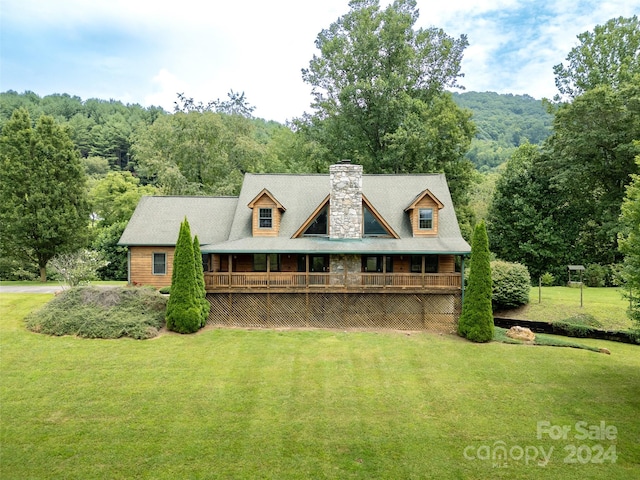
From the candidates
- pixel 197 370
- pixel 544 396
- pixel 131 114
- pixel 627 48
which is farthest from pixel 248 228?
pixel 131 114

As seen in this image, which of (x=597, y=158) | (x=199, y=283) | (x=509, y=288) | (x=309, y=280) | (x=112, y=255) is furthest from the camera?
(x=112, y=255)

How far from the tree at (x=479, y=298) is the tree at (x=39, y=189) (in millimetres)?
23008

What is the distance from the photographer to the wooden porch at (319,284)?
748 inches

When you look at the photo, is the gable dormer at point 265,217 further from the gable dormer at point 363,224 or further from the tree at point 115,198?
the tree at point 115,198

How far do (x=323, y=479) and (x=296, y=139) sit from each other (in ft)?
114

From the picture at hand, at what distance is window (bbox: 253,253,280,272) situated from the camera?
21.2m

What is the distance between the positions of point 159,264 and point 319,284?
8806 mm

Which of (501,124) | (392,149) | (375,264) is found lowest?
(375,264)

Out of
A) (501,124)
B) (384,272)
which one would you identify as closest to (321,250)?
(384,272)

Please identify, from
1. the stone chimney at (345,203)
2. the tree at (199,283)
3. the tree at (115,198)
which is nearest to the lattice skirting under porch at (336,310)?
the tree at (199,283)

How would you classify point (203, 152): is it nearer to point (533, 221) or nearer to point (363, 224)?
point (363, 224)

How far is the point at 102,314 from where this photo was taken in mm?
16953

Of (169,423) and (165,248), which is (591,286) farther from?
(169,423)

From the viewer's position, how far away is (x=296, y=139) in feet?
131
